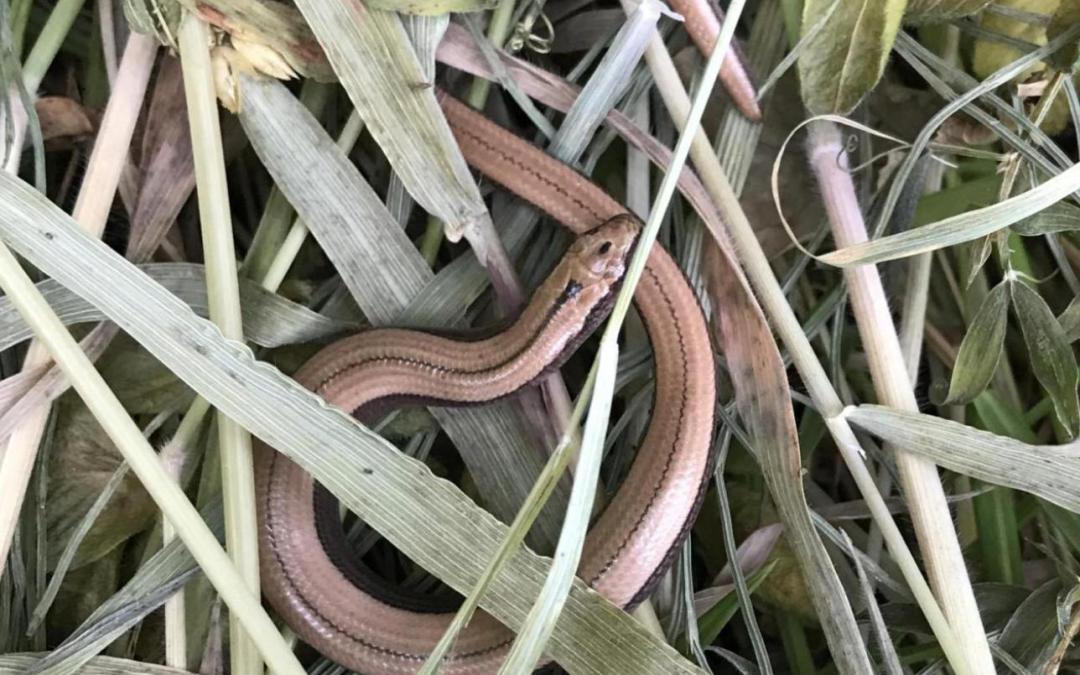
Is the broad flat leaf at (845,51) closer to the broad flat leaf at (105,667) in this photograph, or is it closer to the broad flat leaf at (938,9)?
the broad flat leaf at (938,9)

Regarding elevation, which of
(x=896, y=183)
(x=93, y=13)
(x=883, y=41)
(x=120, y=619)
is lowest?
(x=120, y=619)

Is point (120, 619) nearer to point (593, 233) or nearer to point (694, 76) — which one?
point (593, 233)

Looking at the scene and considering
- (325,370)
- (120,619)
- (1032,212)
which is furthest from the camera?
(325,370)

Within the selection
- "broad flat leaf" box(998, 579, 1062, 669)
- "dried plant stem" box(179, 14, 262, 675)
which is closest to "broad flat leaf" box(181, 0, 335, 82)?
"dried plant stem" box(179, 14, 262, 675)

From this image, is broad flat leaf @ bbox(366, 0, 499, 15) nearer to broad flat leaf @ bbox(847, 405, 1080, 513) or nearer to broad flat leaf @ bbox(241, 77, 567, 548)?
broad flat leaf @ bbox(241, 77, 567, 548)

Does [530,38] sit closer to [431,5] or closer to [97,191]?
[431,5]

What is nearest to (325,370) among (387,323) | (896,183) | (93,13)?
(387,323)

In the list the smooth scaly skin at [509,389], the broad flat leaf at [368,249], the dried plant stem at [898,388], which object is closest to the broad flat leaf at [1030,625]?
the dried plant stem at [898,388]
